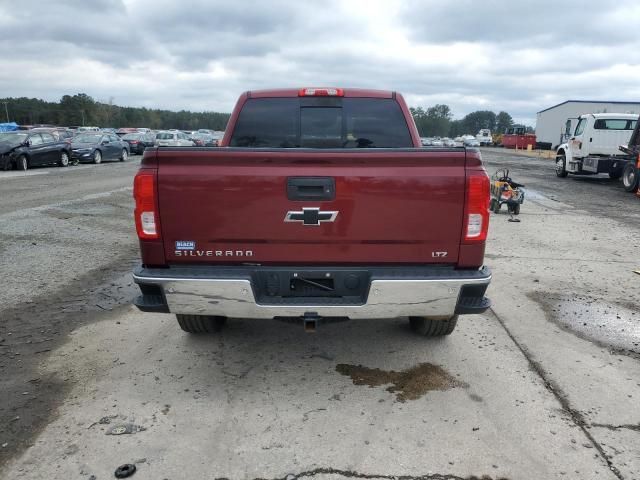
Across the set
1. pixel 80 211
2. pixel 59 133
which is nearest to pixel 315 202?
pixel 80 211

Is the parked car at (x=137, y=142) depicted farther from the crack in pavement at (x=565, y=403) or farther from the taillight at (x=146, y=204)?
the crack in pavement at (x=565, y=403)

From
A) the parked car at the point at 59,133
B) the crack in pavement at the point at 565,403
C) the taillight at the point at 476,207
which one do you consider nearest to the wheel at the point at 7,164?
the parked car at the point at 59,133

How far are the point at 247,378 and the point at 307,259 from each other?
A: 1.12 m

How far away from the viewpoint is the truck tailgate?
3.18 metres

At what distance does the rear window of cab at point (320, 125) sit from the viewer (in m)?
4.62

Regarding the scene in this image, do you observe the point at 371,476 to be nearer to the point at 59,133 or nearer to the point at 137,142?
the point at 59,133

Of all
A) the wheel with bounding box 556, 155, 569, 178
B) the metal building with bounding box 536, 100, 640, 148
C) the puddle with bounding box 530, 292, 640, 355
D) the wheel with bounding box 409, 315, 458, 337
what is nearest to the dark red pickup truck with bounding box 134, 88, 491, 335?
the wheel with bounding box 409, 315, 458, 337

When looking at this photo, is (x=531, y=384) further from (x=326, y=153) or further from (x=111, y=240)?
(x=111, y=240)

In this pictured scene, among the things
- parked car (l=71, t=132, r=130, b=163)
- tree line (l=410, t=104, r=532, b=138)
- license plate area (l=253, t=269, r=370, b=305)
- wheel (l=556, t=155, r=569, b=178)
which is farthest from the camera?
tree line (l=410, t=104, r=532, b=138)

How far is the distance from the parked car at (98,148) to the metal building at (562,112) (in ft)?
126

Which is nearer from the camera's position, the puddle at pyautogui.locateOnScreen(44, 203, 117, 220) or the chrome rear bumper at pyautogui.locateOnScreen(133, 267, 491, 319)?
the chrome rear bumper at pyautogui.locateOnScreen(133, 267, 491, 319)

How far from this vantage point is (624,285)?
612 centimetres

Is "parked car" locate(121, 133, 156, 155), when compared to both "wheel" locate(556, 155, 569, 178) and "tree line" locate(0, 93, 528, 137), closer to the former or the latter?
"wheel" locate(556, 155, 569, 178)

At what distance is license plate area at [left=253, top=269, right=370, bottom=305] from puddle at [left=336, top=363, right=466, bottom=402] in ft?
2.57
